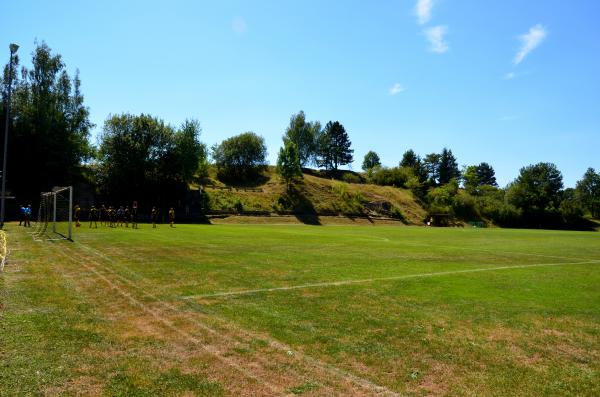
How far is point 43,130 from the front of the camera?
178 feet

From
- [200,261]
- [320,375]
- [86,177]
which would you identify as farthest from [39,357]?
[86,177]

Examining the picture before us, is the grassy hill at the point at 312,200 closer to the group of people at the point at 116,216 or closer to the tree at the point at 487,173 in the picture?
the group of people at the point at 116,216

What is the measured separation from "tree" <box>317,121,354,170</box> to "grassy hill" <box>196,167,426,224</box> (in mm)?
28936

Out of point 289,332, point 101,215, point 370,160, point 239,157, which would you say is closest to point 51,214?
point 101,215

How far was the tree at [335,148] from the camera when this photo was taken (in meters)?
133

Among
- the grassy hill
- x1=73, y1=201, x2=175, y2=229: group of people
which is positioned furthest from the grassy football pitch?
the grassy hill

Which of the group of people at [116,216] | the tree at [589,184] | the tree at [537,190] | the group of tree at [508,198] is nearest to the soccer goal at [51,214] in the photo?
the group of people at [116,216]

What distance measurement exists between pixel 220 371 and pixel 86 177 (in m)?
64.3

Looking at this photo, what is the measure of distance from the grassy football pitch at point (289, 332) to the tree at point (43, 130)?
4650 centimetres

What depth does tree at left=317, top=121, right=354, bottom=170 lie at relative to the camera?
133 meters

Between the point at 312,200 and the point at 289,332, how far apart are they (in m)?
81.2

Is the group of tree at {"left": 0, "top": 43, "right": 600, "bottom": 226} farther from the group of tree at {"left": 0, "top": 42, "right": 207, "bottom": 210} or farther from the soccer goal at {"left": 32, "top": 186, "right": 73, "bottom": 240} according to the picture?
the soccer goal at {"left": 32, "top": 186, "right": 73, "bottom": 240}

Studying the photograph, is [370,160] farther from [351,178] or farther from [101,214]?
[101,214]

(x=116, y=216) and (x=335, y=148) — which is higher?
(x=335, y=148)
